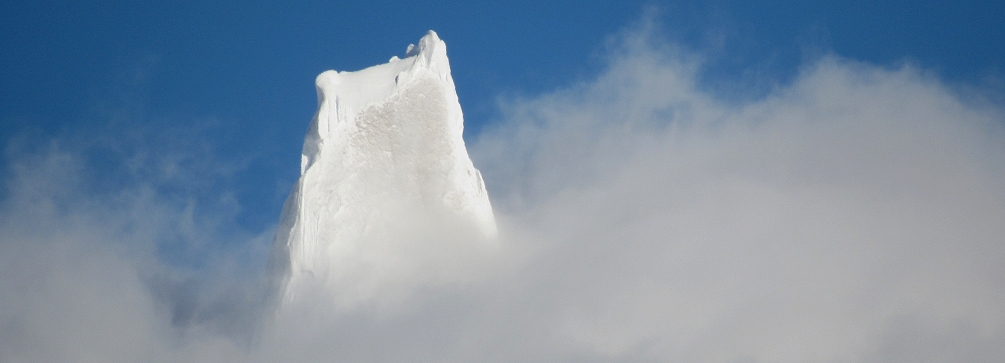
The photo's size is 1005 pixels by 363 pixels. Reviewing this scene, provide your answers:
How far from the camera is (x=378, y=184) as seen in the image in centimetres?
3841

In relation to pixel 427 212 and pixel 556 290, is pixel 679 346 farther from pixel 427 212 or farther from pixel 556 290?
pixel 427 212

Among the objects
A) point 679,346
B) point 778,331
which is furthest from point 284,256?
point 778,331

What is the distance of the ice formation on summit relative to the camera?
121ft

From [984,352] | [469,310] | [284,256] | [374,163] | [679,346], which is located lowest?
[984,352]

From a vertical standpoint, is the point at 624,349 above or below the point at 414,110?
below

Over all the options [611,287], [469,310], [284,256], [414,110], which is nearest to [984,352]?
[611,287]

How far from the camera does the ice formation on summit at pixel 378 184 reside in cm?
3688

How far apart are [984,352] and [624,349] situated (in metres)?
11.3

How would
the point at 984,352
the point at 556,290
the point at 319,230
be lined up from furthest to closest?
the point at 556,290 → the point at 319,230 → the point at 984,352

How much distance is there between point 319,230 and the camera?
3691cm

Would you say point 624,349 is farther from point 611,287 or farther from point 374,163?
point 374,163

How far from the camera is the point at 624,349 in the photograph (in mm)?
36469

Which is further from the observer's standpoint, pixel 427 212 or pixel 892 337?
pixel 427 212

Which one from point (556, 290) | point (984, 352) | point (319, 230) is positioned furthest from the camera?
point (556, 290)
